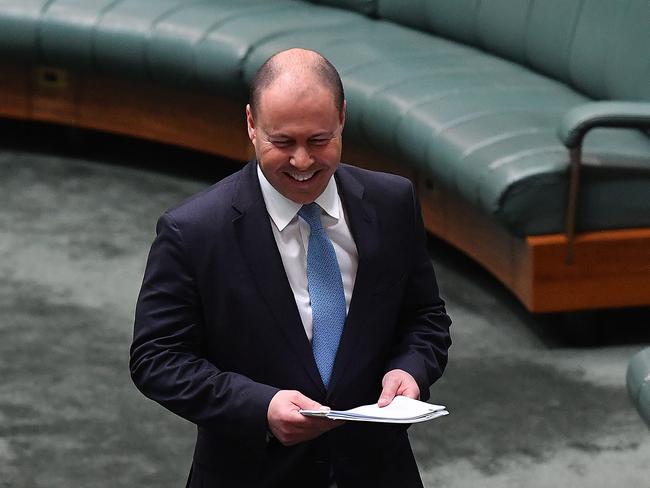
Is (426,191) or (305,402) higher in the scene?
(305,402)

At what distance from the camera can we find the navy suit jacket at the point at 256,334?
191cm

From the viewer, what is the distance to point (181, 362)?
1916 mm

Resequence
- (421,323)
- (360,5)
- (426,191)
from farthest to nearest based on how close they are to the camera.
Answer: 1. (360,5)
2. (426,191)
3. (421,323)

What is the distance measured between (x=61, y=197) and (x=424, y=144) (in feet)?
4.98

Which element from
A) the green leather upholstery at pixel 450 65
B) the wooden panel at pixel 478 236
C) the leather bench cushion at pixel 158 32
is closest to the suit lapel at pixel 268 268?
the green leather upholstery at pixel 450 65

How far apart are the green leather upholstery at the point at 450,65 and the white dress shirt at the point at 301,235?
6.16ft

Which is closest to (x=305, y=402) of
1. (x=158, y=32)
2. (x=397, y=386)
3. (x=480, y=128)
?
(x=397, y=386)

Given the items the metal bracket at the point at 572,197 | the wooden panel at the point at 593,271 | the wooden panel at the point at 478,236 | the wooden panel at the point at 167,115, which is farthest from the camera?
the wooden panel at the point at 167,115

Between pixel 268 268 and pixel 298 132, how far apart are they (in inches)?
8.3

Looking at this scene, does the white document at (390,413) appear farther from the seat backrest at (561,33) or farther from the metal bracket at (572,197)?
the seat backrest at (561,33)

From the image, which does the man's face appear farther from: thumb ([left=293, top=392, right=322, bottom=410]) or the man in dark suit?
thumb ([left=293, top=392, right=322, bottom=410])

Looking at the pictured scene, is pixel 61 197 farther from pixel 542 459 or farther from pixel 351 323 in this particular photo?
pixel 351 323

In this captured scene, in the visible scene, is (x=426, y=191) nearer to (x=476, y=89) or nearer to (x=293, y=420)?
(x=476, y=89)

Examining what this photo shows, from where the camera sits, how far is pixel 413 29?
527 centimetres
